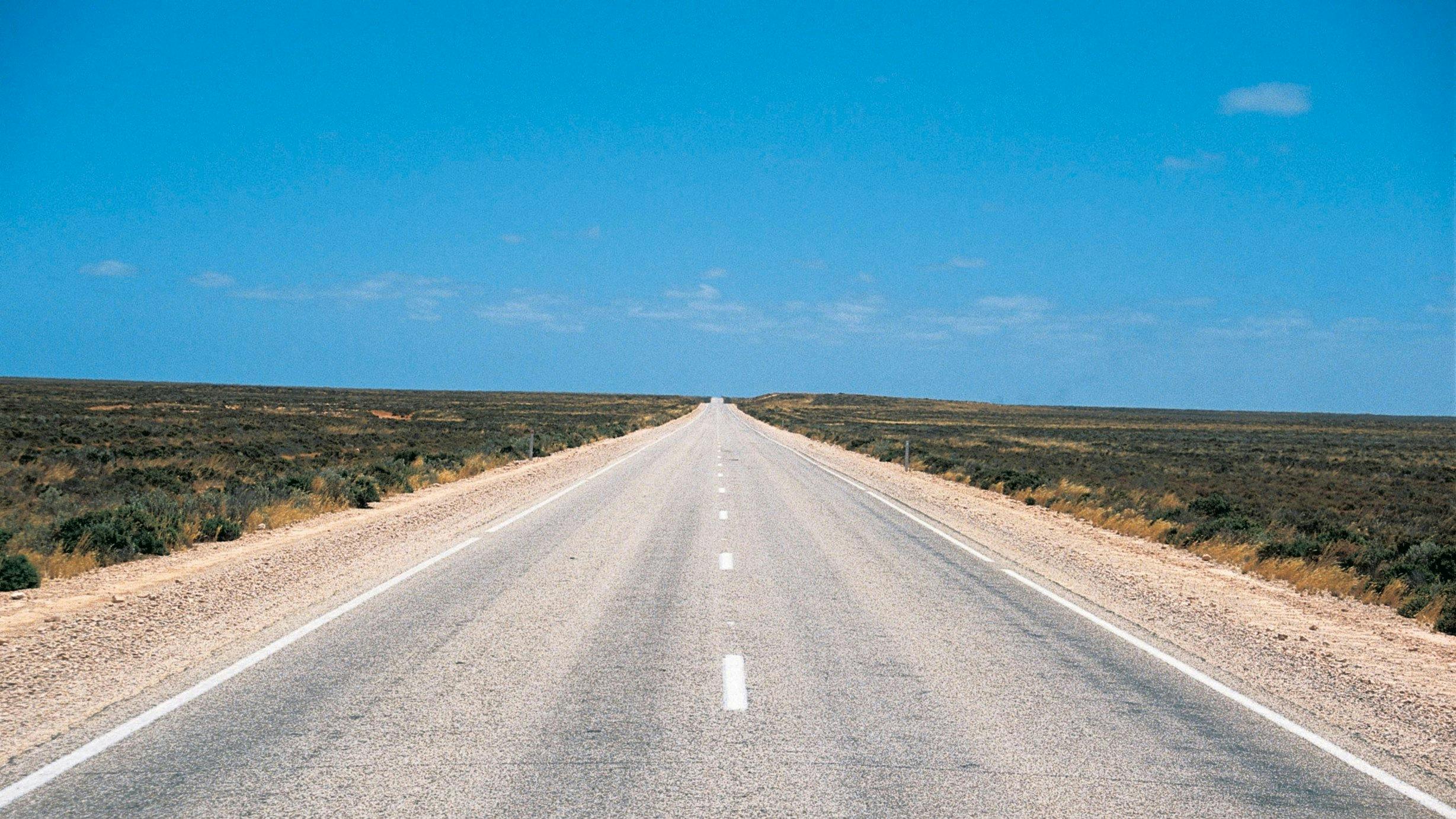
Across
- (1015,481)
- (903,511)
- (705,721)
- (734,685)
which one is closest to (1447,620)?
(734,685)

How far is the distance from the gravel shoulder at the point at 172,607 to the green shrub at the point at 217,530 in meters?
0.29

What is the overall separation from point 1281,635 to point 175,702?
9714 mm

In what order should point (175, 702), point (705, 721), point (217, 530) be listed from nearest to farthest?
point (705, 721) → point (175, 702) → point (217, 530)

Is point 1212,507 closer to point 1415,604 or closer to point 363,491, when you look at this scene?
point 1415,604

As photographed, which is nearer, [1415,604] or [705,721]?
[705,721]

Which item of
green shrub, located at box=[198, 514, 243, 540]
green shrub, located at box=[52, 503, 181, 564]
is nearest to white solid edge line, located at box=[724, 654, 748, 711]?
green shrub, located at box=[52, 503, 181, 564]

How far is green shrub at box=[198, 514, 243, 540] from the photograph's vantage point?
48.7ft

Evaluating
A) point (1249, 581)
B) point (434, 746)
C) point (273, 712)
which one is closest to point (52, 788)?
point (273, 712)

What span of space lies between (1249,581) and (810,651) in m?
8.91

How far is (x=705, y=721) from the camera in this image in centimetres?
595

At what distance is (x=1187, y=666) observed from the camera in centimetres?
789

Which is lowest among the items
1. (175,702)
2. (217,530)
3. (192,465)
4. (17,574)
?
(192,465)

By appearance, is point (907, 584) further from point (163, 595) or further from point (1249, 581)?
point (163, 595)

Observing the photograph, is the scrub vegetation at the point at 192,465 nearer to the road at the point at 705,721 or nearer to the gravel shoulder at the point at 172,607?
the gravel shoulder at the point at 172,607
